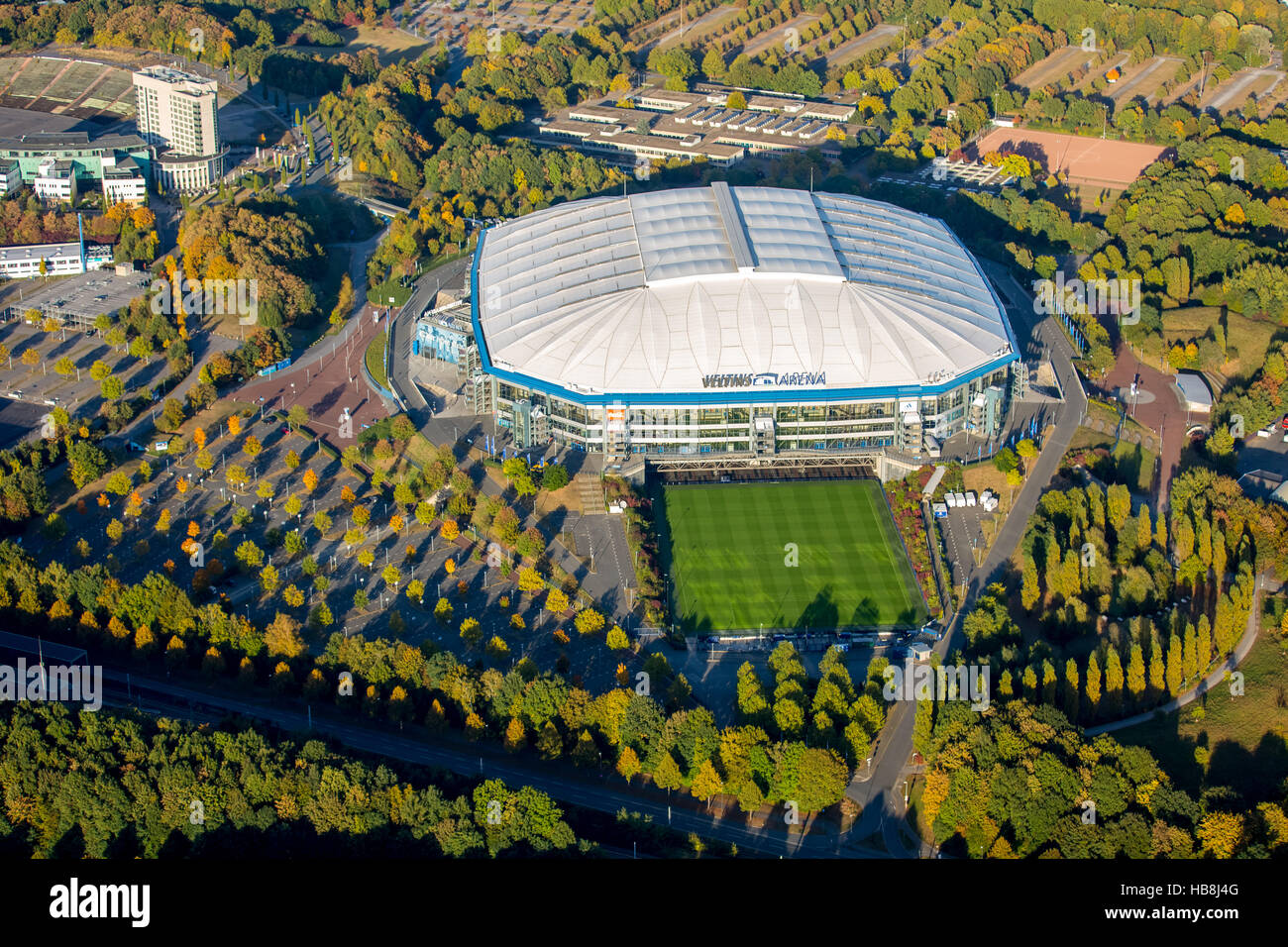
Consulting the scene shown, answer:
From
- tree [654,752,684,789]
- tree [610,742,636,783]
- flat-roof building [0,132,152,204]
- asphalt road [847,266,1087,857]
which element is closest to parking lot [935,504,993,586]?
asphalt road [847,266,1087,857]

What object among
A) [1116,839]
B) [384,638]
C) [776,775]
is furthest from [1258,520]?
[384,638]

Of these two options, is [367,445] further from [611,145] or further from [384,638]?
[611,145]

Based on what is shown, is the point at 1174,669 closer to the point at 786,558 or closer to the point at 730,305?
the point at 786,558

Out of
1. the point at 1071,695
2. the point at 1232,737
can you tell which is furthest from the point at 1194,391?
the point at 1071,695

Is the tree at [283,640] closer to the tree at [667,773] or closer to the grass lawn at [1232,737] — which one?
the tree at [667,773]

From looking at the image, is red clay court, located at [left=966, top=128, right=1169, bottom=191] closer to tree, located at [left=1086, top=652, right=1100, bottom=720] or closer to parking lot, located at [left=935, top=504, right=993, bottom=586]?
parking lot, located at [left=935, top=504, right=993, bottom=586]

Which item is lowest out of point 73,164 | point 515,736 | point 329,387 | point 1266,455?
point 515,736
